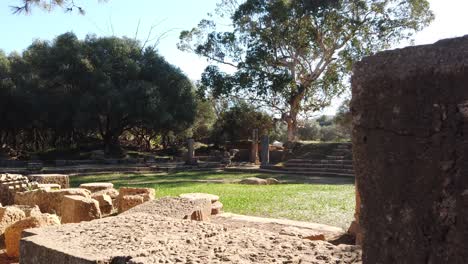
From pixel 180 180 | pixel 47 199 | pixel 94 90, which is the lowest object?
pixel 180 180

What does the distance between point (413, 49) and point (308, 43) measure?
28.2 meters

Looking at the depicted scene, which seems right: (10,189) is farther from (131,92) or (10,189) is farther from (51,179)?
(131,92)

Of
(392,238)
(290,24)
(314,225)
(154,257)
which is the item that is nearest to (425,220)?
(392,238)

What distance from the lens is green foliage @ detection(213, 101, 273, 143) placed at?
35875 mm

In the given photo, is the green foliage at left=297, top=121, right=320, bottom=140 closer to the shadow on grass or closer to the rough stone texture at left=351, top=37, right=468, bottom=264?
the shadow on grass

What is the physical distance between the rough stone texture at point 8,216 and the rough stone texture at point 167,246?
3496mm

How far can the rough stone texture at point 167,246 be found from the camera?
270 cm

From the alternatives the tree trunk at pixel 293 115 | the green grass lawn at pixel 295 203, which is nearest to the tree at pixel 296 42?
the tree trunk at pixel 293 115

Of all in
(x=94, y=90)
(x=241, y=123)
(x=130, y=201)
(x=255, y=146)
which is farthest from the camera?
(x=241, y=123)

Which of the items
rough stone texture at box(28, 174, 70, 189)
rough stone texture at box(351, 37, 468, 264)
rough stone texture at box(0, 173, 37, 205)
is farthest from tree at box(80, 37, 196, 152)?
rough stone texture at box(351, 37, 468, 264)

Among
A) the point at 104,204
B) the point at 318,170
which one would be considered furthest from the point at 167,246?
the point at 318,170

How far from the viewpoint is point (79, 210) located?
711 centimetres

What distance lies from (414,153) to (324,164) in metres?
21.5

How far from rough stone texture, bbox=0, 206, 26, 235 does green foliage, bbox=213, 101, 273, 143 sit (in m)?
28.6
